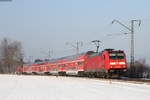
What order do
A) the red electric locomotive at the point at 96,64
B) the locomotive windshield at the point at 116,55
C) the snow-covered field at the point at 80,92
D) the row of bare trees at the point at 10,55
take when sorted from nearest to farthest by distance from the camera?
1. the snow-covered field at the point at 80,92
2. the red electric locomotive at the point at 96,64
3. the locomotive windshield at the point at 116,55
4. the row of bare trees at the point at 10,55

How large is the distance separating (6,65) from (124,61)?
100 m

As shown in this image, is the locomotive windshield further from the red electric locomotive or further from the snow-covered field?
the snow-covered field

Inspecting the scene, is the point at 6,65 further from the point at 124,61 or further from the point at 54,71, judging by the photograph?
the point at 124,61

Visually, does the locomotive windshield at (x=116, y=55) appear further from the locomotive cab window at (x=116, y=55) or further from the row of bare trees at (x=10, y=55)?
the row of bare trees at (x=10, y=55)

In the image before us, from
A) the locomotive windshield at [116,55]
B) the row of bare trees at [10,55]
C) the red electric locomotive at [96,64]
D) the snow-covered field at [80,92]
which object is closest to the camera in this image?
the snow-covered field at [80,92]

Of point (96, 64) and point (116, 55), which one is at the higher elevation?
point (116, 55)

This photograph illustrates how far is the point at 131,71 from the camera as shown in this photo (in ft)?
144

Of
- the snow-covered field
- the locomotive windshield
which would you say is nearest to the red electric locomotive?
the locomotive windshield

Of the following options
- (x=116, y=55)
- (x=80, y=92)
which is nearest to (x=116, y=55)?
(x=116, y=55)

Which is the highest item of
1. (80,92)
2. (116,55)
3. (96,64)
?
(116,55)

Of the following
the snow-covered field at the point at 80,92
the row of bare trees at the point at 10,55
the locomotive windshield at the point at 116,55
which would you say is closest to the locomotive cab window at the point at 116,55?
the locomotive windshield at the point at 116,55

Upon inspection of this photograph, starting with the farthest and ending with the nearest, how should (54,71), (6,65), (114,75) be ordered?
(6,65)
(54,71)
(114,75)

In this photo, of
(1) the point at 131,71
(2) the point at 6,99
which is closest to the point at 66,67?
(1) the point at 131,71

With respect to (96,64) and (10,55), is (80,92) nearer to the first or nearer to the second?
(96,64)
